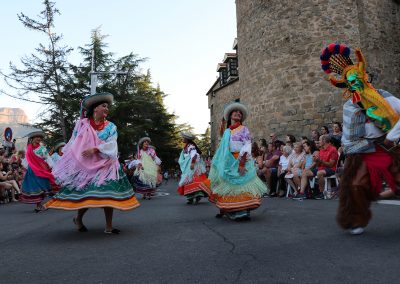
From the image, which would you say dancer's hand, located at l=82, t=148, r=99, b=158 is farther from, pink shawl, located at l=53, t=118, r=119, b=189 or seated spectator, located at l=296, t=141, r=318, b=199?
seated spectator, located at l=296, t=141, r=318, b=199

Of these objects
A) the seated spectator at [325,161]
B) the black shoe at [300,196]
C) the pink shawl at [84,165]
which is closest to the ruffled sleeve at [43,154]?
the pink shawl at [84,165]

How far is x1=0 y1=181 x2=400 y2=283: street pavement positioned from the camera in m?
3.06

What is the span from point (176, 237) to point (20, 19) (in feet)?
91.4

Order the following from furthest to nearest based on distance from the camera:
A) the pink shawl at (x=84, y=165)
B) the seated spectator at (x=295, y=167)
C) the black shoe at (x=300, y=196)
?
the seated spectator at (x=295, y=167)
the black shoe at (x=300, y=196)
the pink shawl at (x=84, y=165)

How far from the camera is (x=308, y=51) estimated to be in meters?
18.2

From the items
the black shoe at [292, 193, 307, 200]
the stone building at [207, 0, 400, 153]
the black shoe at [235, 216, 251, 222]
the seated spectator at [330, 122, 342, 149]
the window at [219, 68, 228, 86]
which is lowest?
the black shoe at [235, 216, 251, 222]

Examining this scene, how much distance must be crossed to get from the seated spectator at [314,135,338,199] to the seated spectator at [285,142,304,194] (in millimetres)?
633

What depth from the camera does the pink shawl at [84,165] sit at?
16.5ft

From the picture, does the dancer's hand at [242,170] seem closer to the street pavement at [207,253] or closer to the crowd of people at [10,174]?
the street pavement at [207,253]

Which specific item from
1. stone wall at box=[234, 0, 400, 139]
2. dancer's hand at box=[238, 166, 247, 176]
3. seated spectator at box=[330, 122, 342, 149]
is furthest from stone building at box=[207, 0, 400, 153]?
dancer's hand at box=[238, 166, 247, 176]

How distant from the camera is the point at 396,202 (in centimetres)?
822

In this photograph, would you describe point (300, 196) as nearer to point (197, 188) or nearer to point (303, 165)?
point (303, 165)

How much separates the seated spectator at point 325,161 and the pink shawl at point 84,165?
6.39 meters

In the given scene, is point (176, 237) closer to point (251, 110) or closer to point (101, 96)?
point (101, 96)
